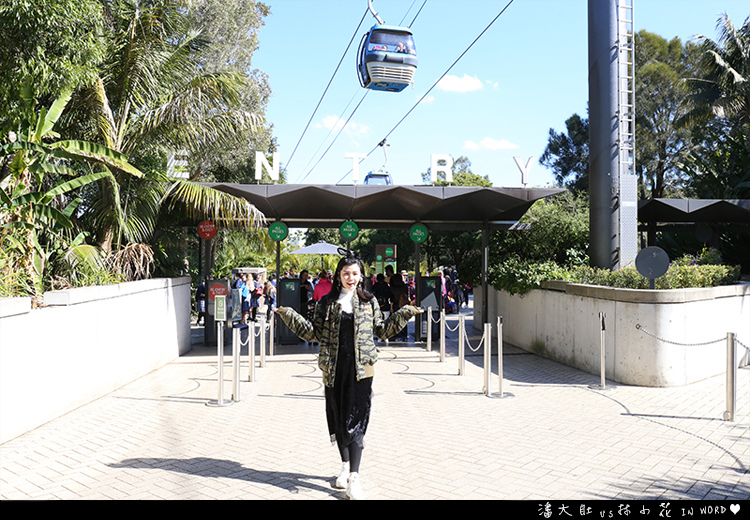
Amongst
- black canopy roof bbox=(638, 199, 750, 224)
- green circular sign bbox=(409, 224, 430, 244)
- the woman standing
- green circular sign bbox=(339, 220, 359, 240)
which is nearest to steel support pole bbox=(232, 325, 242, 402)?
the woman standing

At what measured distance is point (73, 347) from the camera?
797cm

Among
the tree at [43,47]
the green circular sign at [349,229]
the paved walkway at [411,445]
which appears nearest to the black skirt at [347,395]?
the paved walkway at [411,445]

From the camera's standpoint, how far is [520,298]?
14.8 metres

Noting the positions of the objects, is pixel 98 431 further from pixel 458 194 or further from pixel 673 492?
pixel 458 194

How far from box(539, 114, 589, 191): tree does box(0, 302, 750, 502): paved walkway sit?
1590 inches

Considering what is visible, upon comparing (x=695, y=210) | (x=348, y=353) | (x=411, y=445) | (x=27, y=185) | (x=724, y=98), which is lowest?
(x=411, y=445)

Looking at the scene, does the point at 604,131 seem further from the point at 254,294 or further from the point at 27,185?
the point at 254,294

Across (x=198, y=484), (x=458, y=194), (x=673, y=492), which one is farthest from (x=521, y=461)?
(x=458, y=194)

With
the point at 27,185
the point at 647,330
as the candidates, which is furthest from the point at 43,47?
the point at 647,330

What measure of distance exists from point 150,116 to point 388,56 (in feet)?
20.1

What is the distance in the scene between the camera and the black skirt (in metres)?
5.05

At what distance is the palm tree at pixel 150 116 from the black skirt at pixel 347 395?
23.9 feet

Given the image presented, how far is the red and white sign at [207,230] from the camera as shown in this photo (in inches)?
577

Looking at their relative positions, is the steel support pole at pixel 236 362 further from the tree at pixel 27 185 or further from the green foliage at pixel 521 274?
the green foliage at pixel 521 274
